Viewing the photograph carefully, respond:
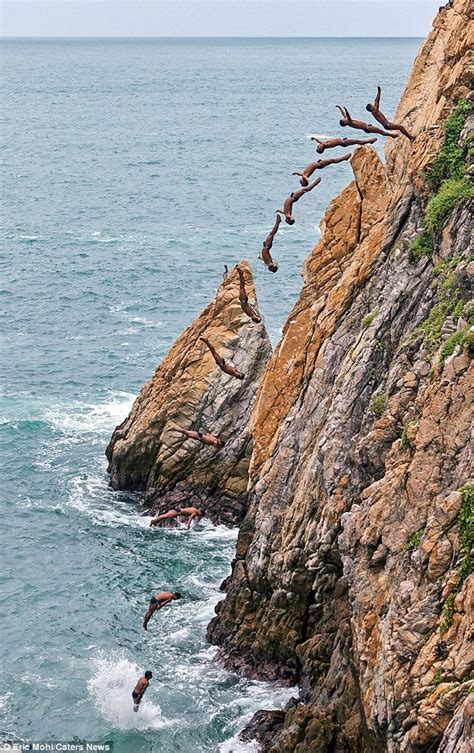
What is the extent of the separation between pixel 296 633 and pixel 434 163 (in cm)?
1351

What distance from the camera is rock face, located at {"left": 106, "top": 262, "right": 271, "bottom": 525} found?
153 ft

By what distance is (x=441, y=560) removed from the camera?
79.3 feet

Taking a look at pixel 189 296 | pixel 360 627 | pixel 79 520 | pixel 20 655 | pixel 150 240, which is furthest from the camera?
pixel 150 240

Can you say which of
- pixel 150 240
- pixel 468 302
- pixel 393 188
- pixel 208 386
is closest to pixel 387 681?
pixel 468 302

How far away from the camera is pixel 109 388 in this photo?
5991 cm

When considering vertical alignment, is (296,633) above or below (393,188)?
below

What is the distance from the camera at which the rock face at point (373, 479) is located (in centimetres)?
2425

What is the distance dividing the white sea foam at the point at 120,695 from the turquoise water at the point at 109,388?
0.06m

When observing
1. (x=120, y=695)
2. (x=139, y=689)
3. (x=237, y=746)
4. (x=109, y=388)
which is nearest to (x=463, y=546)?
(x=237, y=746)

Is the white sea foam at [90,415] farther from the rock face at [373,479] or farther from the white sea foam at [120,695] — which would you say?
the white sea foam at [120,695]

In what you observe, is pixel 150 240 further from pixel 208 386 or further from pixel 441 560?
pixel 441 560

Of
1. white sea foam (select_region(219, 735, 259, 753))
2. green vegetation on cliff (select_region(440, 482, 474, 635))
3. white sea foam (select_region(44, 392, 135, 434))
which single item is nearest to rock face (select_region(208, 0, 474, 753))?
green vegetation on cliff (select_region(440, 482, 474, 635))

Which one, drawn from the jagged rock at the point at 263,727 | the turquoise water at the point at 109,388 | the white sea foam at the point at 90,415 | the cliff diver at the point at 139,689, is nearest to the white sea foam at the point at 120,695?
the turquoise water at the point at 109,388

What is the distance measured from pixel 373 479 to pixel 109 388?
3180cm
